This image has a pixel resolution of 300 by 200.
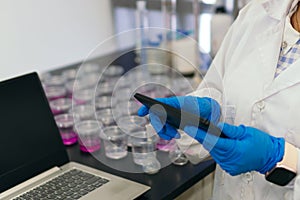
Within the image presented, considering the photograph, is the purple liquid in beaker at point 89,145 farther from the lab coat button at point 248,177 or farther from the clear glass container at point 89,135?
the lab coat button at point 248,177

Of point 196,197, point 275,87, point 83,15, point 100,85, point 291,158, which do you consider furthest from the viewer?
point 83,15

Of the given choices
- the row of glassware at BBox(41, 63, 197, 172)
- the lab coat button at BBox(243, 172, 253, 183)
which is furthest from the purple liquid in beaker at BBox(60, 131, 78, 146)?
the lab coat button at BBox(243, 172, 253, 183)

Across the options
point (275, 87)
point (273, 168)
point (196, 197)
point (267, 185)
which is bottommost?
point (196, 197)

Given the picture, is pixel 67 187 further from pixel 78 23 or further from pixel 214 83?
pixel 78 23

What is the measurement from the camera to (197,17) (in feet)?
6.34

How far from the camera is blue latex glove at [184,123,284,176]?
811 mm

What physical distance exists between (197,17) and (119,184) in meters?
1.17

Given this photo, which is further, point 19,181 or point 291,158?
point 19,181

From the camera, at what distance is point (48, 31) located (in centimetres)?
194

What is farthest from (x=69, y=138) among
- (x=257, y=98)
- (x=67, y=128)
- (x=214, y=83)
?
(x=257, y=98)

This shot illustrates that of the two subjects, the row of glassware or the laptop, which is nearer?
the laptop

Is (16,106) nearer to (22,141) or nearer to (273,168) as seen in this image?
(22,141)

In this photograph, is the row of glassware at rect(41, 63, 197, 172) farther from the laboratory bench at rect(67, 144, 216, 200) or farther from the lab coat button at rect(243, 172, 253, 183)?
the lab coat button at rect(243, 172, 253, 183)

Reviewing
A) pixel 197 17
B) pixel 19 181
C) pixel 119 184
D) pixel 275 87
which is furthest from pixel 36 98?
pixel 197 17
